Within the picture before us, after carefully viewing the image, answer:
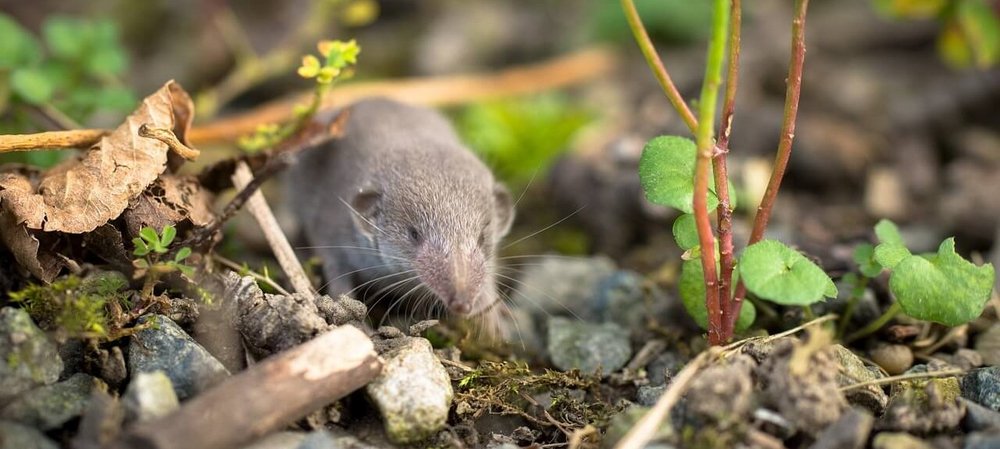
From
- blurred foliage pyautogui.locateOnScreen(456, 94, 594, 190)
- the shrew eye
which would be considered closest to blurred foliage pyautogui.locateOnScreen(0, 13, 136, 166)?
the shrew eye

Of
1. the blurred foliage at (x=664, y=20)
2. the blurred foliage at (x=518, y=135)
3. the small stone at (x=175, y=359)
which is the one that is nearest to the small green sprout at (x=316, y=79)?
the small stone at (x=175, y=359)

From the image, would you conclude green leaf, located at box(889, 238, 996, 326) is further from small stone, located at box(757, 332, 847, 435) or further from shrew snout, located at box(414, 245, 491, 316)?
shrew snout, located at box(414, 245, 491, 316)

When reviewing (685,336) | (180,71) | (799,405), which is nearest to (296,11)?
(180,71)

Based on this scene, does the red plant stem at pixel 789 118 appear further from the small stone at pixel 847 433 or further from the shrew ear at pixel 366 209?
the shrew ear at pixel 366 209

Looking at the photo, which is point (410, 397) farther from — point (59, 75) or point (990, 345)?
point (59, 75)

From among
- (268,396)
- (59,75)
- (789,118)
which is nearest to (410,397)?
(268,396)
